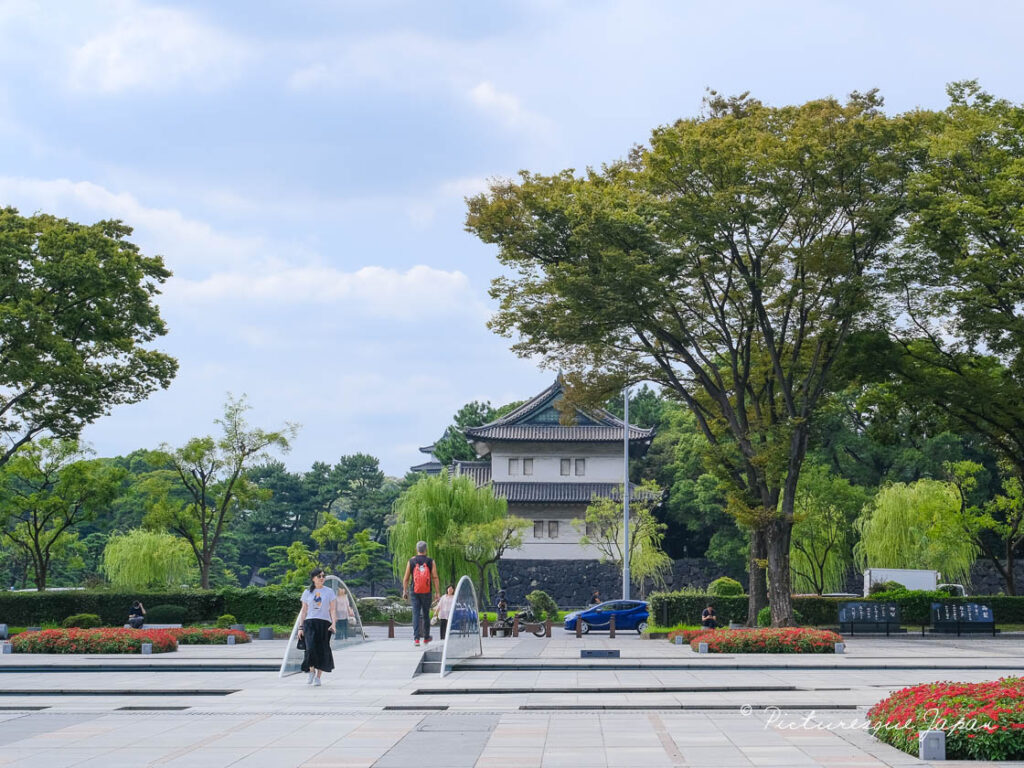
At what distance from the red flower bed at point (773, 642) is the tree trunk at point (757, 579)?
6802 mm

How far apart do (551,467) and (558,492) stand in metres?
1.60

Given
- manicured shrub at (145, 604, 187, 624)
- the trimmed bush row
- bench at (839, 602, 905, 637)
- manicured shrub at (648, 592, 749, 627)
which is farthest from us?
manicured shrub at (145, 604, 187, 624)

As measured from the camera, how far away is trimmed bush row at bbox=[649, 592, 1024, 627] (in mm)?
34719

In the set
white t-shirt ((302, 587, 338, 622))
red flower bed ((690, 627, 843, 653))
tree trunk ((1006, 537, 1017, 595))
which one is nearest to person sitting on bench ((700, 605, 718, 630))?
red flower bed ((690, 627, 843, 653))

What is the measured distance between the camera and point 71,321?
109 feet

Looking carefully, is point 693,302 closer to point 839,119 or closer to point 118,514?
point 839,119

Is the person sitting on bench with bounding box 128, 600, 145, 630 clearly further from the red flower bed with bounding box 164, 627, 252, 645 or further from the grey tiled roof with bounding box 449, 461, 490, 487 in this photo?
the grey tiled roof with bounding box 449, 461, 490, 487

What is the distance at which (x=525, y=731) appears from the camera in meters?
11.1

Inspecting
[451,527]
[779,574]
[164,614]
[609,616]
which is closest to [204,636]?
[164,614]

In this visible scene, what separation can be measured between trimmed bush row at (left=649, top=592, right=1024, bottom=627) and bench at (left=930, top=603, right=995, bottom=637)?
75 cm

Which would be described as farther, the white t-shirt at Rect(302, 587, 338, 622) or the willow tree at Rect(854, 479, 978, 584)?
the willow tree at Rect(854, 479, 978, 584)

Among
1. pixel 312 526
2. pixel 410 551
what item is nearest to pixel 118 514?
pixel 312 526

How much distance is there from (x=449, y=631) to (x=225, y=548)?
192 feet

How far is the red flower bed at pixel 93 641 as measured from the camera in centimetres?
2342
